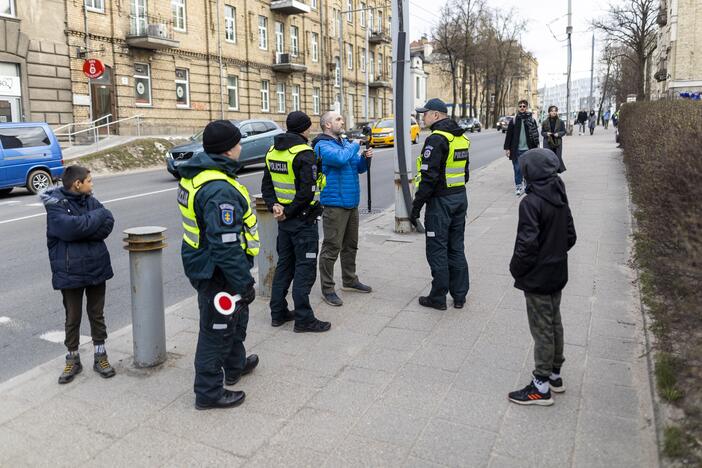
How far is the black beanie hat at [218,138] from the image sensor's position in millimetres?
3650

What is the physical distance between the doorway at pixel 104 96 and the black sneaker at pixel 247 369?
81.6ft

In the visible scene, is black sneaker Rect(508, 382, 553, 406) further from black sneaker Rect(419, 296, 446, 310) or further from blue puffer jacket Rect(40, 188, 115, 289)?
blue puffer jacket Rect(40, 188, 115, 289)

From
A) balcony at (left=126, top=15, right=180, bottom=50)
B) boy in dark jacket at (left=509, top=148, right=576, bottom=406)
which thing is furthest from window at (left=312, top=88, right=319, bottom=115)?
boy in dark jacket at (left=509, top=148, right=576, bottom=406)

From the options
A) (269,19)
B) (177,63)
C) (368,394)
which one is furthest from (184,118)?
(368,394)

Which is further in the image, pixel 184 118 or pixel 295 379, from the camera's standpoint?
pixel 184 118

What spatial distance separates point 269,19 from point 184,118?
11206mm

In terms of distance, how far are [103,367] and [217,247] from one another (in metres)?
1.62

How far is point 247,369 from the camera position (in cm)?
438

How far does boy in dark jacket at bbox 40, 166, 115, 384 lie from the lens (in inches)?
163

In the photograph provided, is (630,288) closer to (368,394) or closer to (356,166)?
(356,166)

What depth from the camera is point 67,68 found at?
983 inches

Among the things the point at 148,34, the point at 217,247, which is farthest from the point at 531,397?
the point at 148,34

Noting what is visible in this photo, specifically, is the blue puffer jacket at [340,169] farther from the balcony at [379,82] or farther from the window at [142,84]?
the balcony at [379,82]

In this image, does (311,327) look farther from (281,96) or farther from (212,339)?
(281,96)
